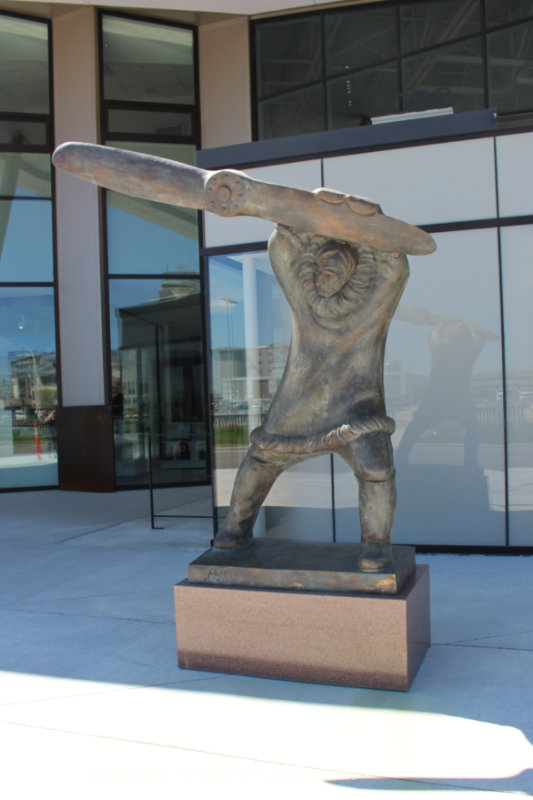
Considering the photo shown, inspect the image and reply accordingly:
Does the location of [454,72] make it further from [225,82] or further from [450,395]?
[450,395]

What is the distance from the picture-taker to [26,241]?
10531 mm

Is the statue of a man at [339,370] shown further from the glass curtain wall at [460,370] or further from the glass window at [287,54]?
→ the glass window at [287,54]

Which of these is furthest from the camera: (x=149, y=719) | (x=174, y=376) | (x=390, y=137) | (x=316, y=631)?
(x=174, y=376)

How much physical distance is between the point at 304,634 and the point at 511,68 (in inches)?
342

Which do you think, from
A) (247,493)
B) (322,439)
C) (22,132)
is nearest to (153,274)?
(22,132)

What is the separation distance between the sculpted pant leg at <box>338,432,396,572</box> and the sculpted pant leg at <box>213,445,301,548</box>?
0.39 metres

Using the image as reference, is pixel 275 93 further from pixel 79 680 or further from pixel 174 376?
pixel 79 680

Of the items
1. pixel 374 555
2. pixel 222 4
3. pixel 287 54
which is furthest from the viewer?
pixel 287 54

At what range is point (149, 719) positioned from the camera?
2812mm

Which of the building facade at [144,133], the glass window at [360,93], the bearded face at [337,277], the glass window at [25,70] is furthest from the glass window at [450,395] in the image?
the glass window at [25,70]

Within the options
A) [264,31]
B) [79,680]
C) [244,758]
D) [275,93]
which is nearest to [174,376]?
[275,93]

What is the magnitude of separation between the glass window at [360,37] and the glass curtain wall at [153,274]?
7.25ft

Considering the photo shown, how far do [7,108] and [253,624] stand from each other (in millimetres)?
10017

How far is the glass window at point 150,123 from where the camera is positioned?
1051cm
